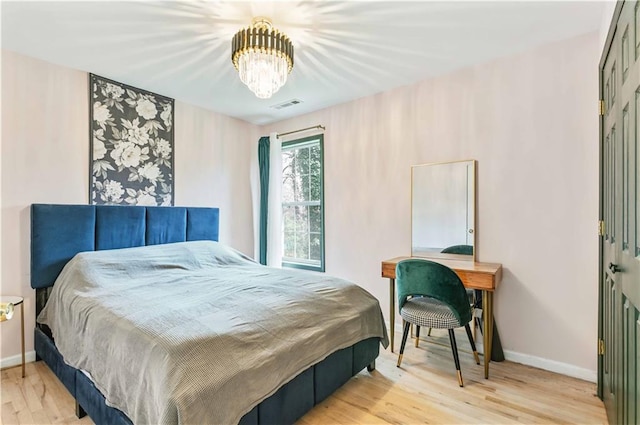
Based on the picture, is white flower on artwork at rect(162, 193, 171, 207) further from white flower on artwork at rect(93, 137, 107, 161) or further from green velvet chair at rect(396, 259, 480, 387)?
green velvet chair at rect(396, 259, 480, 387)

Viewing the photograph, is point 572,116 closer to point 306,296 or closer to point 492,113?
point 492,113

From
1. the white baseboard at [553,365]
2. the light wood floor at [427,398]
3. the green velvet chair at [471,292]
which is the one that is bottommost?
the light wood floor at [427,398]

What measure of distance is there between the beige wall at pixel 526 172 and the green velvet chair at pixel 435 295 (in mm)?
639

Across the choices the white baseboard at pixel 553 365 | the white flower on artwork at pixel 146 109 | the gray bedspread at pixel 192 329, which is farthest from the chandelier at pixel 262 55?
the white baseboard at pixel 553 365

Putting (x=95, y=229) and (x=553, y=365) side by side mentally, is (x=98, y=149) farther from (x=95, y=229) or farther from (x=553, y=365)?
(x=553, y=365)

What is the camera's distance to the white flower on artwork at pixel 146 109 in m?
3.21

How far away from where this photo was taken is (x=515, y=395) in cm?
205

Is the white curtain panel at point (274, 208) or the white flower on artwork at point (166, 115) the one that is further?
the white curtain panel at point (274, 208)

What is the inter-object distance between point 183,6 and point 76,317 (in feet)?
6.80

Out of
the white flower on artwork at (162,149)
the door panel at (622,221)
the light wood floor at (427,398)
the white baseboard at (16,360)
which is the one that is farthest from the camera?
the white flower on artwork at (162,149)

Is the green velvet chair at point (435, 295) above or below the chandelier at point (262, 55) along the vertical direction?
below

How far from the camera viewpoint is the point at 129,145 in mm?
3137

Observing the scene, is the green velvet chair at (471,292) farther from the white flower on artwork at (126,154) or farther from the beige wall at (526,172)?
the white flower on artwork at (126,154)


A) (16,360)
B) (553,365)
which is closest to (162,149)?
(16,360)
